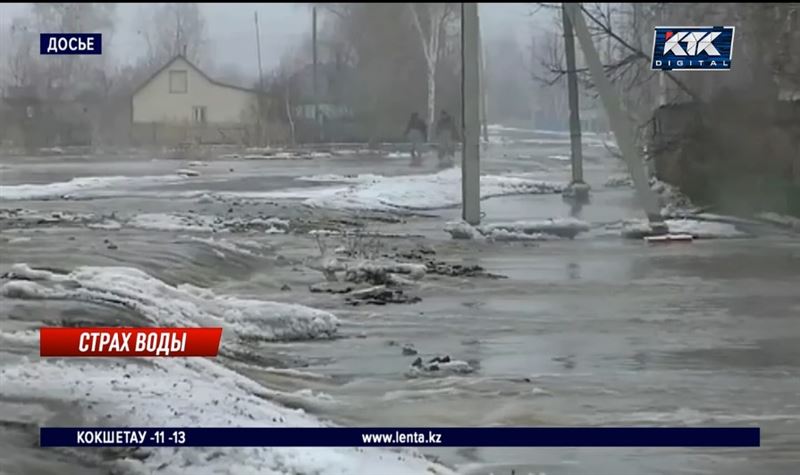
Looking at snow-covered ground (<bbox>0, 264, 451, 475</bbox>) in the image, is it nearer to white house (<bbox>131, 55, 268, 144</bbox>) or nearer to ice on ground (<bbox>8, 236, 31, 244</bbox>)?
ice on ground (<bbox>8, 236, 31, 244</bbox>)

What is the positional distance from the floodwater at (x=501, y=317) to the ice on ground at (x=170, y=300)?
Answer: 3 centimetres

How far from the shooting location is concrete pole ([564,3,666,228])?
13.9 feet

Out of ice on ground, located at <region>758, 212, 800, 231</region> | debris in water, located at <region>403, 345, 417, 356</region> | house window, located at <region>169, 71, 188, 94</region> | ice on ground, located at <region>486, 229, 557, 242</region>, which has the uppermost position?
house window, located at <region>169, 71, 188, 94</region>

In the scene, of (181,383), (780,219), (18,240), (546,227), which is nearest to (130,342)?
(181,383)

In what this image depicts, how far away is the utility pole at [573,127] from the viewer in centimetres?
422

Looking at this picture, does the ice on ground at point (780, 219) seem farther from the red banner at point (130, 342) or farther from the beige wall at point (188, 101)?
the red banner at point (130, 342)

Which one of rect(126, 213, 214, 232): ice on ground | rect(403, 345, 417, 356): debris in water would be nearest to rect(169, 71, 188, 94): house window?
rect(126, 213, 214, 232): ice on ground

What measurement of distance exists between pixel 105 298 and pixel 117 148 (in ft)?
1.92

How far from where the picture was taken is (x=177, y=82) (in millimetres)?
3988

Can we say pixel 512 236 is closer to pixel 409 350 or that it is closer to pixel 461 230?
pixel 461 230

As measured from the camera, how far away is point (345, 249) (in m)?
4.14

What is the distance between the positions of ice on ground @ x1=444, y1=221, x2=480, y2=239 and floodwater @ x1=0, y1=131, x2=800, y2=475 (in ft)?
0.09

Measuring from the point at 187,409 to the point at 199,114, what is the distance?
3.44ft

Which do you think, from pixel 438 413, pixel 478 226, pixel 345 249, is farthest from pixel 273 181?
pixel 438 413
